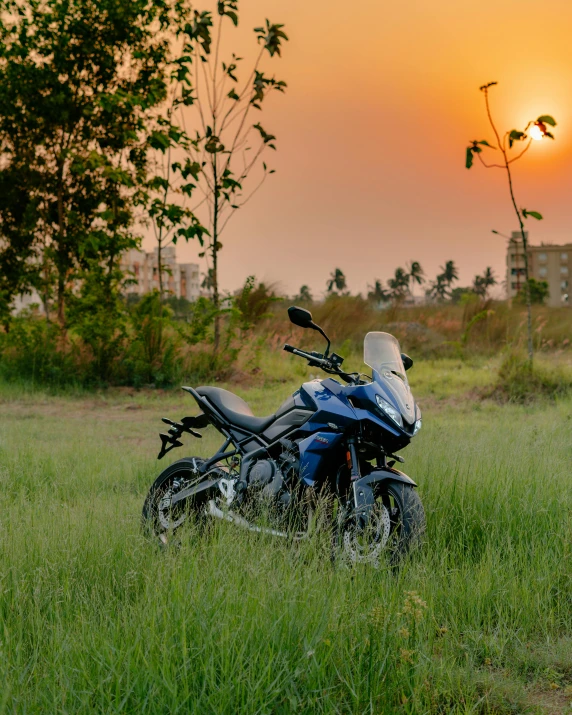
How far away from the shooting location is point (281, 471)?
4.05 m

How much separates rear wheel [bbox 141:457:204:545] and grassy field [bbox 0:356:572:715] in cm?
15

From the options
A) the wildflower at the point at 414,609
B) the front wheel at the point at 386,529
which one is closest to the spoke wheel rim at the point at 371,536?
the front wheel at the point at 386,529

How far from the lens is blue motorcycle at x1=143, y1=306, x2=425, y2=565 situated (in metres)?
3.68

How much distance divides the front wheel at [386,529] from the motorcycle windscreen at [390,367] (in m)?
0.36

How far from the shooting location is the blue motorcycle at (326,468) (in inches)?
145

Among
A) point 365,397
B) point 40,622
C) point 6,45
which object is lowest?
point 40,622

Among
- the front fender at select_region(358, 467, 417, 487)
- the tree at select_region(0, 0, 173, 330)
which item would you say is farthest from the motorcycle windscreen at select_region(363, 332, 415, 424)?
the tree at select_region(0, 0, 173, 330)

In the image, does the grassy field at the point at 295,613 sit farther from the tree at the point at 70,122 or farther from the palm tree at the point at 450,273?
the palm tree at the point at 450,273

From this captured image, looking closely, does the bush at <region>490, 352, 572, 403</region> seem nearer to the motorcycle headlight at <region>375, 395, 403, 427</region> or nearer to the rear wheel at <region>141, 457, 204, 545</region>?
the rear wheel at <region>141, 457, 204, 545</region>

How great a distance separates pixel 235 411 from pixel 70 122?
1197cm

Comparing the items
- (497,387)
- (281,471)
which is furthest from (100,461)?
(497,387)

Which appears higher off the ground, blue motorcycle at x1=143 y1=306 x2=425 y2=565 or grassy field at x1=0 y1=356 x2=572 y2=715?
blue motorcycle at x1=143 y1=306 x2=425 y2=565

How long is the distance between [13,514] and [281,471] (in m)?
1.46

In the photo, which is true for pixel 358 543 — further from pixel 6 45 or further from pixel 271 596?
pixel 6 45
